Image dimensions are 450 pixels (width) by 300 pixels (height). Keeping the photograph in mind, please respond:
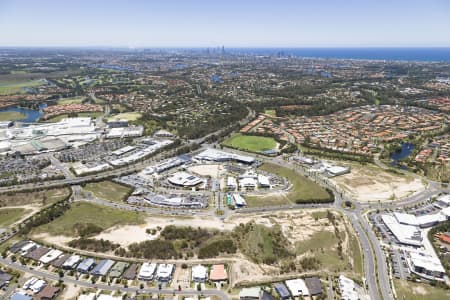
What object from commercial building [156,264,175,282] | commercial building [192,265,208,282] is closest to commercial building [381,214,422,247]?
commercial building [192,265,208,282]

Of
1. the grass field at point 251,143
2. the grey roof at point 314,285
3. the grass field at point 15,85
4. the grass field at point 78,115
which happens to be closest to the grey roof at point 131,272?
the grey roof at point 314,285

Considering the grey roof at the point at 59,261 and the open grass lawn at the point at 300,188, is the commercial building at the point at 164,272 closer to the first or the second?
the grey roof at the point at 59,261

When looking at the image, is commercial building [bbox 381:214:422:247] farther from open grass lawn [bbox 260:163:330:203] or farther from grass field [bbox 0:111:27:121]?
grass field [bbox 0:111:27:121]

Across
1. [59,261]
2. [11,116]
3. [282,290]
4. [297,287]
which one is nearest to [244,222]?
[282,290]

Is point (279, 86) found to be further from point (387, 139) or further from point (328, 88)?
point (387, 139)

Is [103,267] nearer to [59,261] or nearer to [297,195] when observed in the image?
[59,261]
